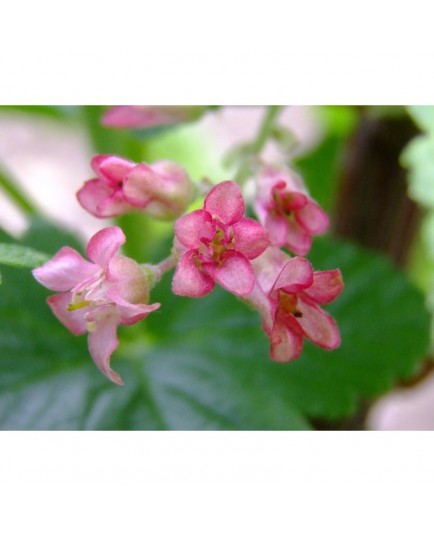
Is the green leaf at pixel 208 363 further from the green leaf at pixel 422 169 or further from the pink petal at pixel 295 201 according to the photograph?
the pink petal at pixel 295 201

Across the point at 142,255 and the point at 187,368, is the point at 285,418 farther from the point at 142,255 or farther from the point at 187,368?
the point at 142,255

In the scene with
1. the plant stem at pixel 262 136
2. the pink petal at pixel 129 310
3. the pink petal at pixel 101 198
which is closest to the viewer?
the pink petal at pixel 129 310

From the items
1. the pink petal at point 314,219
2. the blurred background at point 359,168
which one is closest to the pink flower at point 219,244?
the pink petal at point 314,219

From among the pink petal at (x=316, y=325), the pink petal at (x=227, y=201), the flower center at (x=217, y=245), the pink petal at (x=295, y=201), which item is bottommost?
the pink petal at (x=316, y=325)

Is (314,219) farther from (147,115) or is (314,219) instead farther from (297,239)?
(147,115)

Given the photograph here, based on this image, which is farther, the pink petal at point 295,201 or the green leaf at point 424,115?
the green leaf at point 424,115

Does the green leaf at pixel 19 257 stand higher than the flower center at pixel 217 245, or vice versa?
the green leaf at pixel 19 257

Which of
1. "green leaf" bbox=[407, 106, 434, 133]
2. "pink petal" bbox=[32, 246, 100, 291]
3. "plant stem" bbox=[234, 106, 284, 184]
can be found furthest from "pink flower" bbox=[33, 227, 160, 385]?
"green leaf" bbox=[407, 106, 434, 133]

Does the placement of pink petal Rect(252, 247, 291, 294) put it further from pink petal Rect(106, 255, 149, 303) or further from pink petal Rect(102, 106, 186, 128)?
pink petal Rect(102, 106, 186, 128)
